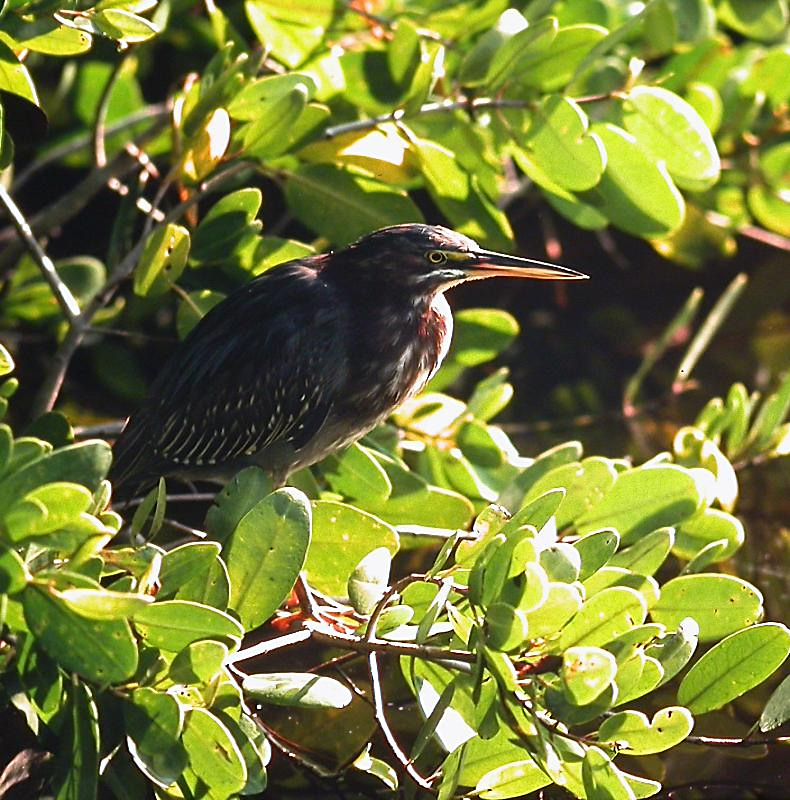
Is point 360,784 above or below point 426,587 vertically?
below

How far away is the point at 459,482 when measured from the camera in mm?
3586

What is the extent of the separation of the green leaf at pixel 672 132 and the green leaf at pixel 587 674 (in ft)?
5.36

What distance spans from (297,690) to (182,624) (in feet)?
1.11

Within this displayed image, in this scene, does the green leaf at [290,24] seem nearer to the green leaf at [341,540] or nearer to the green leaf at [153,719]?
the green leaf at [341,540]

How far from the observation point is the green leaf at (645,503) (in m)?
3.08

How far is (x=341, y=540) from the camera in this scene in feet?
9.47

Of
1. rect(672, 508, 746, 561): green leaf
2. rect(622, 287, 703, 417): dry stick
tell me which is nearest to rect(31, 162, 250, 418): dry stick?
rect(672, 508, 746, 561): green leaf

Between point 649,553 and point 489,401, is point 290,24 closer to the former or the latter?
point 489,401

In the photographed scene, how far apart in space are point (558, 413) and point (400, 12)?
1580 millimetres

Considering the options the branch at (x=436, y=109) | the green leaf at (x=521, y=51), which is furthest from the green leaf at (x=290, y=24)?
the green leaf at (x=521, y=51)

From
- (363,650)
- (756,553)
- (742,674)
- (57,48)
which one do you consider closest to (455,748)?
Answer: (363,650)

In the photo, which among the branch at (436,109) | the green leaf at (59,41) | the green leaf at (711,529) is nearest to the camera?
the green leaf at (59,41)

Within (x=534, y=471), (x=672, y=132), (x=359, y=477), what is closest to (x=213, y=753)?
(x=359, y=477)

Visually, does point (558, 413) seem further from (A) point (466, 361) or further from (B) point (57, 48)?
(B) point (57, 48)
